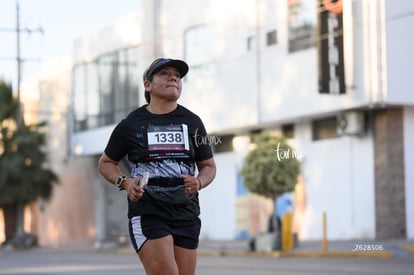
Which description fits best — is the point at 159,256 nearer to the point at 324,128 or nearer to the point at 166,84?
the point at 166,84

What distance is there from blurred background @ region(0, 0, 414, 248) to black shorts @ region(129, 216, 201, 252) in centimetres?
1754

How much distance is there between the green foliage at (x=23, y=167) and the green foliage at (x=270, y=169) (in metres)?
18.0

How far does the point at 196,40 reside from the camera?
1241 inches

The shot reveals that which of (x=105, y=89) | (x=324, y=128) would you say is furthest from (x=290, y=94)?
(x=105, y=89)

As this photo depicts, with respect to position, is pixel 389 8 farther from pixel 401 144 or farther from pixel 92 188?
pixel 92 188

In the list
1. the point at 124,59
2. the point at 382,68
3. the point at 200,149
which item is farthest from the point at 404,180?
the point at 200,149

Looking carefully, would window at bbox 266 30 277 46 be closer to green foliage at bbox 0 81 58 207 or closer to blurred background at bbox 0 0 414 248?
blurred background at bbox 0 0 414 248

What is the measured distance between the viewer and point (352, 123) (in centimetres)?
2589

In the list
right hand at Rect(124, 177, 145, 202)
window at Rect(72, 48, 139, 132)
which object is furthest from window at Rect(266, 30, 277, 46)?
right hand at Rect(124, 177, 145, 202)

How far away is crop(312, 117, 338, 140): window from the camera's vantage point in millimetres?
27797

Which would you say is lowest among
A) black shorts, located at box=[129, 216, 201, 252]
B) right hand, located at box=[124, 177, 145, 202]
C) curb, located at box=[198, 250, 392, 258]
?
curb, located at box=[198, 250, 392, 258]

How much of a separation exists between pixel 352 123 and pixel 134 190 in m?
21.0

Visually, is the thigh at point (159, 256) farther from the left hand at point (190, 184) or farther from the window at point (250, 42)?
the window at point (250, 42)

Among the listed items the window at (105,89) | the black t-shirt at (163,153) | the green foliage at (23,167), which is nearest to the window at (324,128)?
the window at (105,89)
